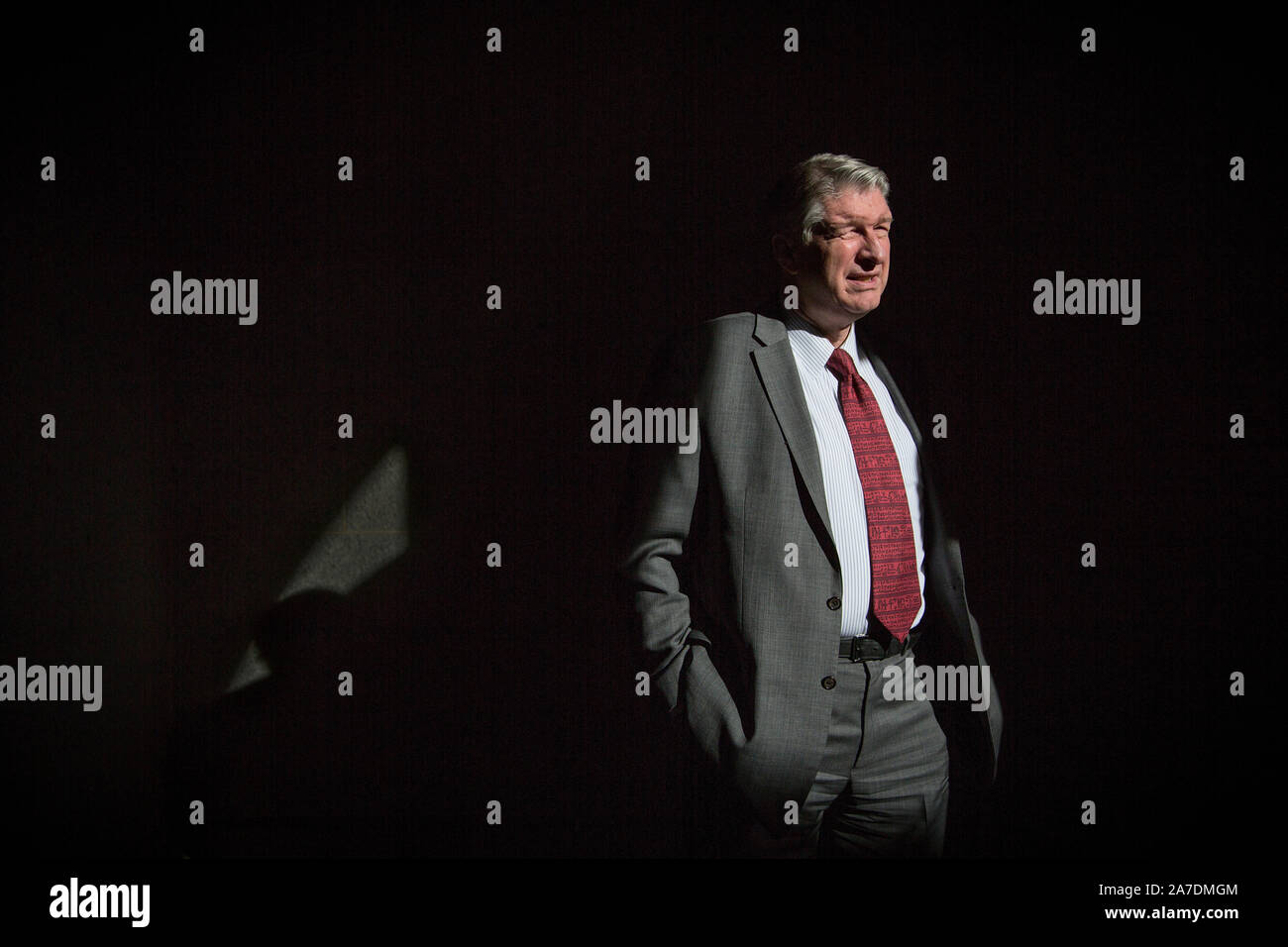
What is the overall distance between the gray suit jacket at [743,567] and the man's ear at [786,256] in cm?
13

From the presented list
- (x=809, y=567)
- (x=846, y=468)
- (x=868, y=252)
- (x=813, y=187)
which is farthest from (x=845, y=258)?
(x=809, y=567)

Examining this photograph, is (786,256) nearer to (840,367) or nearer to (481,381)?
(840,367)

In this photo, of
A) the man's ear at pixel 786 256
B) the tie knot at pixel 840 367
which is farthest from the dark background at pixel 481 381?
the tie knot at pixel 840 367

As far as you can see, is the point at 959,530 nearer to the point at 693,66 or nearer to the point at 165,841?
the point at 693,66

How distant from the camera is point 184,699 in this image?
304cm

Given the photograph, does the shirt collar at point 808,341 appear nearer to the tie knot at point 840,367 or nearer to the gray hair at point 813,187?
the tie knot at point 840,367

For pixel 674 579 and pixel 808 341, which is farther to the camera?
pixel 808 341

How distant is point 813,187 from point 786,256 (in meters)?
0.18

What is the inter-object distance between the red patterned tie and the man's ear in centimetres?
24

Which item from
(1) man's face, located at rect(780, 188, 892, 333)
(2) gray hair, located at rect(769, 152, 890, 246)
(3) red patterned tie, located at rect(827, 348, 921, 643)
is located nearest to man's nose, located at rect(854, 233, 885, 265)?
(1) man's face, located at rect(780, 188, 892, 333)

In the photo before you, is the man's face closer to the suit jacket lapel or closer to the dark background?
the suit jacket lapel

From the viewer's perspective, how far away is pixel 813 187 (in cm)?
254

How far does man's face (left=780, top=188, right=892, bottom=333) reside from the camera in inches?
99.5

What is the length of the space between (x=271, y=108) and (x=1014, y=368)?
235 centimetres
